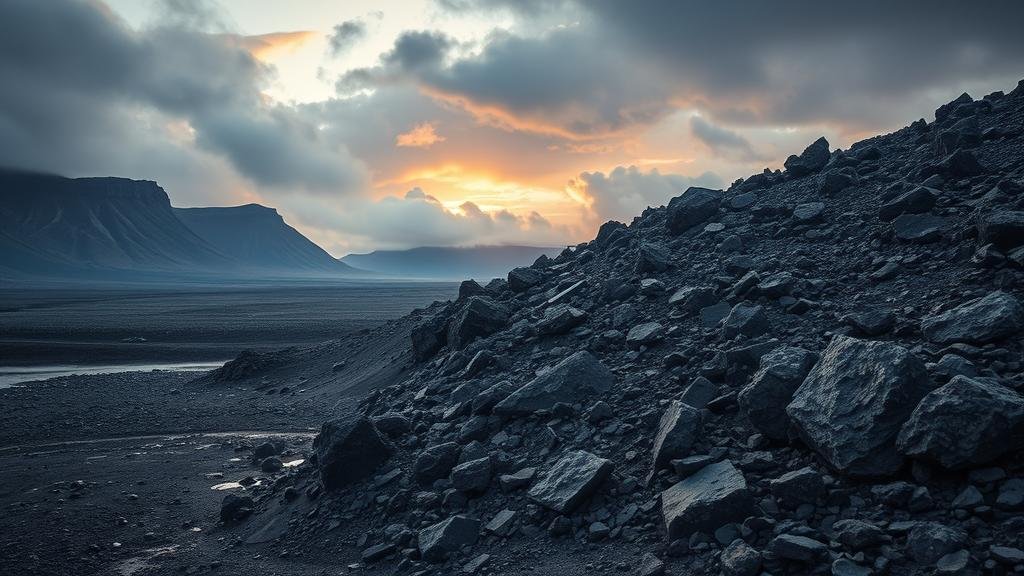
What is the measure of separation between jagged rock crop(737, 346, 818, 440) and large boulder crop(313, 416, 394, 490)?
642 cm

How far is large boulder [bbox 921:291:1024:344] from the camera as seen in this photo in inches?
261

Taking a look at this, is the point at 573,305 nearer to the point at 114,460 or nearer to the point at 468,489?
the point at 468,489

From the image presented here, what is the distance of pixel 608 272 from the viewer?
15.9m

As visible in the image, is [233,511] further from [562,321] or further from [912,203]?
[912,203]

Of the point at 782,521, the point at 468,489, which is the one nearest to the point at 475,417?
the point at 468,489

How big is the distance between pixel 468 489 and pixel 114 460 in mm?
12385

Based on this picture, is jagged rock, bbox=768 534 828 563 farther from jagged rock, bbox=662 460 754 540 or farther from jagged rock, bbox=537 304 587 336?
jagged rock, bbox=537 304 587 336

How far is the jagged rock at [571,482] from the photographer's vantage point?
7266 mm

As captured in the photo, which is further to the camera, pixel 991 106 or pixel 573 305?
pixel 991 106

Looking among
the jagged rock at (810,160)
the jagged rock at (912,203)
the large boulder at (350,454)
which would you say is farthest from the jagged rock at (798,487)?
the jagged rock at (810,160)

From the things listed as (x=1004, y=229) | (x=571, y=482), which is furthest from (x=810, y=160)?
(x=571, y=482)

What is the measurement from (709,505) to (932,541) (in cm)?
195

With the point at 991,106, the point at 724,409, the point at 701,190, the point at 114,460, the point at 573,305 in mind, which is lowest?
the point at 114,460

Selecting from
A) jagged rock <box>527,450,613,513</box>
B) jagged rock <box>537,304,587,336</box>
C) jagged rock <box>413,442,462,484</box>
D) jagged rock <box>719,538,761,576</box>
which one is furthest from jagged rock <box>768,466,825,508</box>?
jagged rock <box>537,304,587,336</box>
